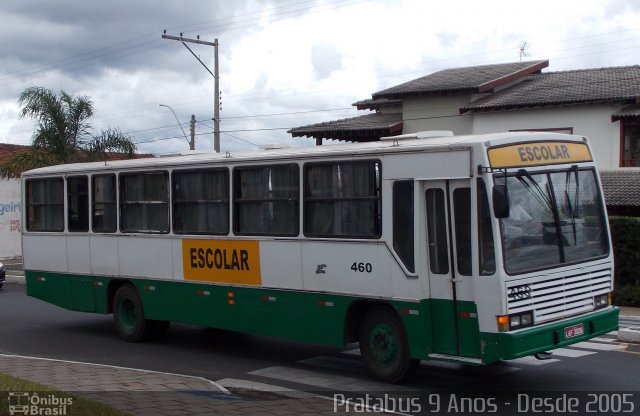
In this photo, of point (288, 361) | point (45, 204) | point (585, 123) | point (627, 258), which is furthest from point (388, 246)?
point (585, 123)

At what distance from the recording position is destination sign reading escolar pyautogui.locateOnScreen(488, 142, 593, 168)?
9.84 meters

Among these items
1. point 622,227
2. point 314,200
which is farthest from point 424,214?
point 622,227

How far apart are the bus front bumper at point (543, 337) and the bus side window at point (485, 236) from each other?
744 millimetres

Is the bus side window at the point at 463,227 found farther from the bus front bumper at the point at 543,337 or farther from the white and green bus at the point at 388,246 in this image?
the bus front bumper at the point at 543,337

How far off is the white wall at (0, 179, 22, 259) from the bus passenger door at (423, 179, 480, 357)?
30206 millimetres

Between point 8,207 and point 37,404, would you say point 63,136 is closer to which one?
point 8,207

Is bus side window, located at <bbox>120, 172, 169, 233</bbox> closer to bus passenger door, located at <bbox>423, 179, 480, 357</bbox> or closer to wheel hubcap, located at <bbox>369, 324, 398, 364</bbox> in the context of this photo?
wheel hubcap, located at <bbox>369, 324, 398, 364</bbox>

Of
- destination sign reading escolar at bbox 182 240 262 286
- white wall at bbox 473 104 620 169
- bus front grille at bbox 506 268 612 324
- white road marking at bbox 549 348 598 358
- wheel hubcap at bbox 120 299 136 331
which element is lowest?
white road marking at bbox 549 348 598 358

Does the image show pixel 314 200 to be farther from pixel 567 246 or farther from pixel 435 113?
pixel 435 113

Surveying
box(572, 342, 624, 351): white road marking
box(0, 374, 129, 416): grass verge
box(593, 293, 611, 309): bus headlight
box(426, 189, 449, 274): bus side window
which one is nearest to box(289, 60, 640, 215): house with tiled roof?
box(572, 342, 624, 351): white road marking

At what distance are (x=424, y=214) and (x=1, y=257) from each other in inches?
1218

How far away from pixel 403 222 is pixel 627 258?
37.3ft

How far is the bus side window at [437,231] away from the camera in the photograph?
33.3 feet

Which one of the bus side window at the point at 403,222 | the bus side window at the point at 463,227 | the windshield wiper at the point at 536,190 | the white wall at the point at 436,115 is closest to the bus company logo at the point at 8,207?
the white wall at the point at 436,115
